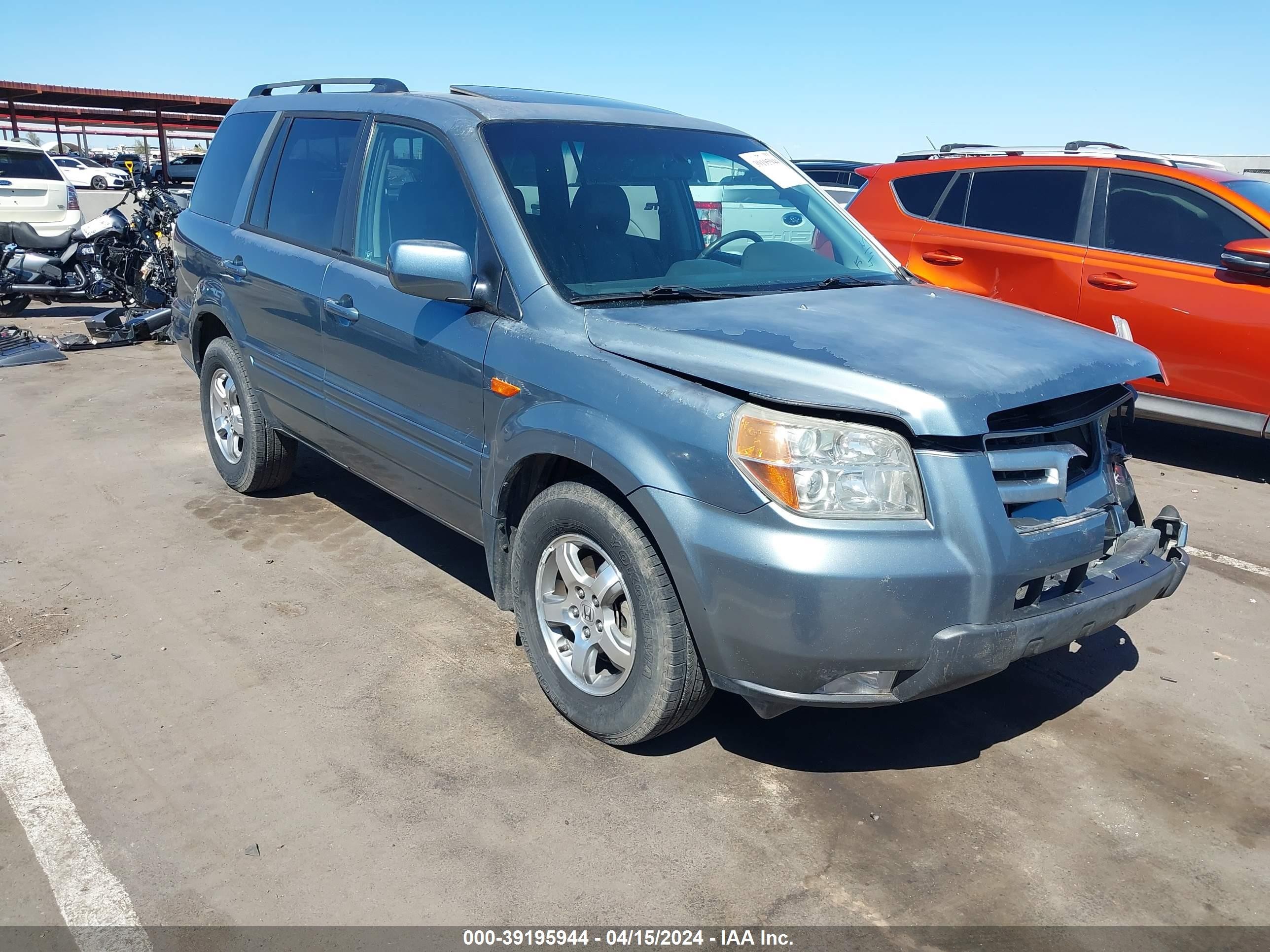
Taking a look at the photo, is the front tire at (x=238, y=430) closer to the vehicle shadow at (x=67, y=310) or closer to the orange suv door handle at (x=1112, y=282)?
the orange suv door handle at (x=1112, y=282)

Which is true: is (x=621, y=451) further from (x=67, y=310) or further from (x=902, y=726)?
(x=67, y=310)

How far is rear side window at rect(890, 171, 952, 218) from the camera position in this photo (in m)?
7.43

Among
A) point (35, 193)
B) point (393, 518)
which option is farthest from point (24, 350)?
point (393, 518)

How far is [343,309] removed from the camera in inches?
160

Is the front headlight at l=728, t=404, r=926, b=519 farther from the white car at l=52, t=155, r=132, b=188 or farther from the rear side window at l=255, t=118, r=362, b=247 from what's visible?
the white car at l=52, t=155, r=132, b=188

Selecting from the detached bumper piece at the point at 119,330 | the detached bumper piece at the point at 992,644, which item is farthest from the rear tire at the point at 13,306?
the detached bumper piece at the point at 992,644

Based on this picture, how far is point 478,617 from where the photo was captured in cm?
416

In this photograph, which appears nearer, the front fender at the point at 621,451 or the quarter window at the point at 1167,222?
the front fender at the point at 621,451

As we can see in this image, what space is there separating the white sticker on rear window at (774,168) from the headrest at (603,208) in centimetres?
83

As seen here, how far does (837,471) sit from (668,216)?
5.26 feet

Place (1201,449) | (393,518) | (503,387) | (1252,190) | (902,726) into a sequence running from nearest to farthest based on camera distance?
1. (503,387)
2. (902,726)
3. (393,518)
4. (1252,190)
5. (1201,449)

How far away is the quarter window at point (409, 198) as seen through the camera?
3619mm

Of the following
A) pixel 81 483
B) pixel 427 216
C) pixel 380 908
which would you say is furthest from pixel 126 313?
pixel 380 908

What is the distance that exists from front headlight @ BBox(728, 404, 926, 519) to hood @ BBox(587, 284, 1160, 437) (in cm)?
7
